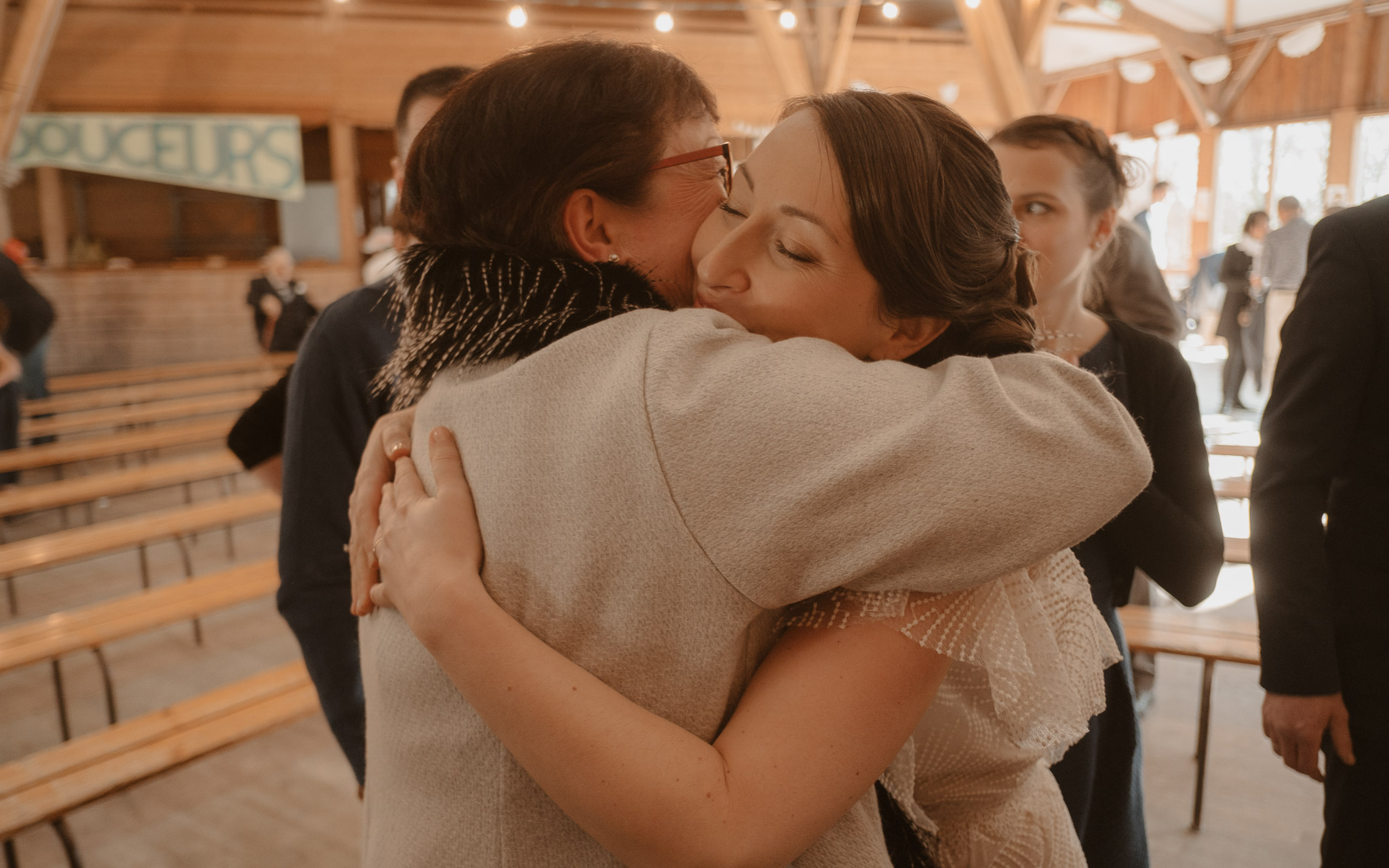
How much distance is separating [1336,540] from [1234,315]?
8.89 meters

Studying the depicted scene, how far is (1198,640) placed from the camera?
284 cm

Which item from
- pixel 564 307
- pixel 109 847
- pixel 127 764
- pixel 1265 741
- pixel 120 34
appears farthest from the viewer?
pixel 120 34

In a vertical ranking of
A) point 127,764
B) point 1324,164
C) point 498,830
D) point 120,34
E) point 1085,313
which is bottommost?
point 127,764

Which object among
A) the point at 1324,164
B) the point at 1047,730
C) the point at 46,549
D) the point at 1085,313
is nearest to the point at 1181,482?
the point at 1085,313

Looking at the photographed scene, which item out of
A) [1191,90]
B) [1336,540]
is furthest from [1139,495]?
[1191,90]

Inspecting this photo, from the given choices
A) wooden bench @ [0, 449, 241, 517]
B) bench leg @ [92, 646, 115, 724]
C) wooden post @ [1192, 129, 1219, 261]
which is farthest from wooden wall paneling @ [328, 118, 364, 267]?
wooden post @ [1192, 129, 1219, 261]

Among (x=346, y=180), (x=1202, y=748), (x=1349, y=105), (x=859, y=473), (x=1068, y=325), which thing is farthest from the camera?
(x=1349, y=105)

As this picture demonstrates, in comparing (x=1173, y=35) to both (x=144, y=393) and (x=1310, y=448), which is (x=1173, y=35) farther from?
(x=1310, y=448)

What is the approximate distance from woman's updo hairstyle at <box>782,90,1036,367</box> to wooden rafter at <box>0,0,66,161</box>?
30.7 ft

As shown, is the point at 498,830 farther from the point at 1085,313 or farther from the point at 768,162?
the point at 1085,313

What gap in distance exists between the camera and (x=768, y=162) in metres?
0.93

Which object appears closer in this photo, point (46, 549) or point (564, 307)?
point (564, 307)

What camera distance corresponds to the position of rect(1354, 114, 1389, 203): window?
1223 cm

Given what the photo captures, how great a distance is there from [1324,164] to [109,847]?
51.3 feet
